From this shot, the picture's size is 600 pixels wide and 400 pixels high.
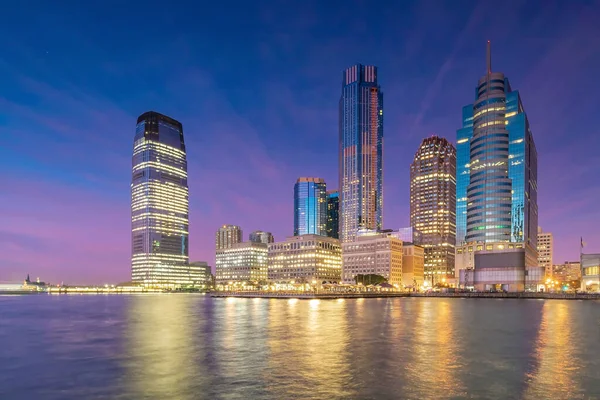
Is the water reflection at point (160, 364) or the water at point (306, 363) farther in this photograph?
the water reflection at point (160, 364)

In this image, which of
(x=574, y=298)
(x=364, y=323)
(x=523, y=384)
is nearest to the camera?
(x=523, y=384)

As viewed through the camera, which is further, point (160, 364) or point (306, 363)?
point (160, 364)

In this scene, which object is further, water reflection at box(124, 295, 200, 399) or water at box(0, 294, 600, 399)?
water reflection at box(124, 295, 200, 399)

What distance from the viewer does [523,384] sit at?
3203cm

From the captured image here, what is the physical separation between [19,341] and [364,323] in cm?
5077

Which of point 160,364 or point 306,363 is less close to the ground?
point 306,363

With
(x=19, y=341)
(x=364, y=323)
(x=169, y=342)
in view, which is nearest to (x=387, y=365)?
(x=169, y=342)

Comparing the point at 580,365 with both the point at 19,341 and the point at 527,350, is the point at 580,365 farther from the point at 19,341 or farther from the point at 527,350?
the point at 19,341

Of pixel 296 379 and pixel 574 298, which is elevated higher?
pixel 296 379

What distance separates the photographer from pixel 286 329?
65.6m

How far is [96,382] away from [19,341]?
33179 millimetres

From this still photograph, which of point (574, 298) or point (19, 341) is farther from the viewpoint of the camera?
point (574, 298)

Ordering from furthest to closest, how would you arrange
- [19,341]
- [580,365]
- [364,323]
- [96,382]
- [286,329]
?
[364,323]
[286,329]
[19,341]
[580,365]
[96,382]

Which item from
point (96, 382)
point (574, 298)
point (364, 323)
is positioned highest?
point (96, 382)
